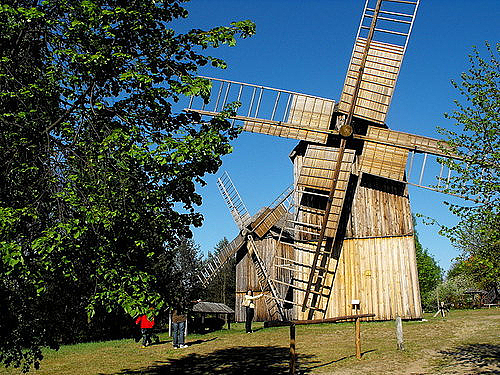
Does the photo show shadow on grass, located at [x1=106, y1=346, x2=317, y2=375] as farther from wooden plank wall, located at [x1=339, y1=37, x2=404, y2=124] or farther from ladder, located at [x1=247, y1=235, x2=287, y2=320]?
wooden plank wall, located at [x1=339, y1=37, x2=404, y2=124]

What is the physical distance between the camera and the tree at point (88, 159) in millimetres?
7719

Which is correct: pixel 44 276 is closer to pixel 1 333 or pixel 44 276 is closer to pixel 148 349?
pixel 1 333

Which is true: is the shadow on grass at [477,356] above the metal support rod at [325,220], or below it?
below

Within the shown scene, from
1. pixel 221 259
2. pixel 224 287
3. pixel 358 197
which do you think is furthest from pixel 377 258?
pixel 224 287

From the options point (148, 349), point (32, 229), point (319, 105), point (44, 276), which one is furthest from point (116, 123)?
point (319, 105)

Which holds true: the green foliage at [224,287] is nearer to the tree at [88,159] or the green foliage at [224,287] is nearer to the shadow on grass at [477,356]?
the shadow on grass at [477,356]

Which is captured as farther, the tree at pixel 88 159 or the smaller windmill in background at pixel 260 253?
the smaller windmill in background at pixel 260 253

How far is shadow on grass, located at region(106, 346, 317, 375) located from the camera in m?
12.6

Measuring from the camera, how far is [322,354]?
49.0ft

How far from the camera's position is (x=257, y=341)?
18.7 m

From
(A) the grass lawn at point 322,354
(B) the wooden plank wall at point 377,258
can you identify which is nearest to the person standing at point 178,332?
(A) the grass lawn at point 322,354

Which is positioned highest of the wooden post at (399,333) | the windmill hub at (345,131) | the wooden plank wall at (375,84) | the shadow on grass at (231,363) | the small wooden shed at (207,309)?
the wooden plank wall at (375,84)

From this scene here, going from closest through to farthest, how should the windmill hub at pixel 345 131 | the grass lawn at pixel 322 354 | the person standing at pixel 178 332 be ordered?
the grass lawn at pixel 322 354 → the person standing at pixel 178 332 → the windmill hub at pixel 345 131

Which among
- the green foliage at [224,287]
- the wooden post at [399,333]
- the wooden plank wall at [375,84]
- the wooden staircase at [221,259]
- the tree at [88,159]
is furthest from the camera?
the green foliage at [224,287]
